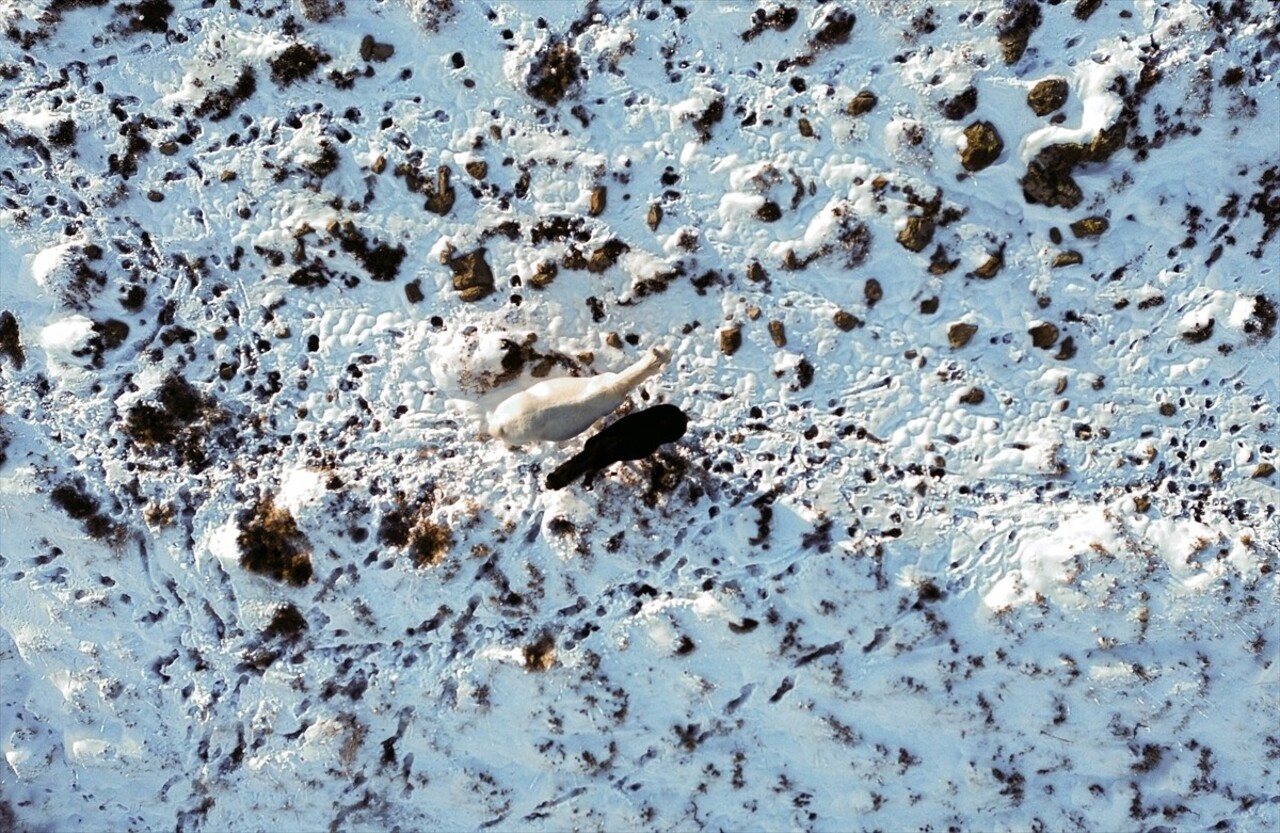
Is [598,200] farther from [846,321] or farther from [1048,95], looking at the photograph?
[1048,95]

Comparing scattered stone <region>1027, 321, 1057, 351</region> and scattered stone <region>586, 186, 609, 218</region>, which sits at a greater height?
scattered stone <region>586, 186, 609, 218</region>

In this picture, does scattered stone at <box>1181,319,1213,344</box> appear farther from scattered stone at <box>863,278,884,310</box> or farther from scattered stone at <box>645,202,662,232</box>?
scattered stone at <box>645,202,662,232</box>

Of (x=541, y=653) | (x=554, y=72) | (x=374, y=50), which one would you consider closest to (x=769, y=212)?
(x=554, y=72)

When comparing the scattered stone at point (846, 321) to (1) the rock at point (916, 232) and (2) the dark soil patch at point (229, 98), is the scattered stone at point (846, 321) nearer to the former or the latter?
(1) the rock at point (916, 232)

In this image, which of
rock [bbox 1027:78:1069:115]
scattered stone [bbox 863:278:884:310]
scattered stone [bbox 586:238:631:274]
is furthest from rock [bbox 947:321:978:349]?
scattered stone [bbox 586:238:631:274]

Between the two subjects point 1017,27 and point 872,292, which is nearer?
point 1017,27

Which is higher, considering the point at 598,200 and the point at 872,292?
the point at 598,200

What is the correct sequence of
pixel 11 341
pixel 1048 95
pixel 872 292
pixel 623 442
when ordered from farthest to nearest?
pixel 11 341 < pixel 872 292 < pixel 1048 95 < pixel 623 442
